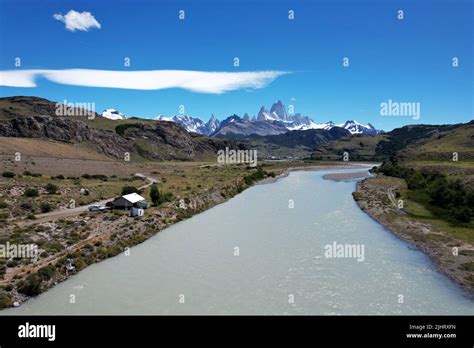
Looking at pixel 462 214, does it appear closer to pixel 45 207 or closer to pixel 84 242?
pixel 84 242

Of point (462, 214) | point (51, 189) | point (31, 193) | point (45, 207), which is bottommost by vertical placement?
point (462, 214)

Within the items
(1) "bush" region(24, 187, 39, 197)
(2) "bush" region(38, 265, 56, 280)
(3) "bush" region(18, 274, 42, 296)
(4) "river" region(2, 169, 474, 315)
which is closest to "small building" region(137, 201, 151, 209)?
(4) "river" region(2, 169, 474, 315)

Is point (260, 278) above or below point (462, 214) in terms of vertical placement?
below

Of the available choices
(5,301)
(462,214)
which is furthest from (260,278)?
(462,214)
